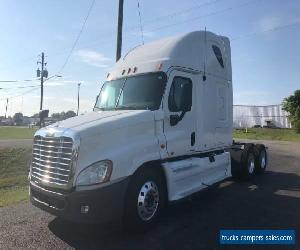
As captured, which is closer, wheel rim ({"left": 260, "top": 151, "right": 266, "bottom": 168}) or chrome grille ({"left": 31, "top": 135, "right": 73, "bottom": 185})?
chrome grille ({"left": 31, "top": 135, "right": 73, "bottom": 185})

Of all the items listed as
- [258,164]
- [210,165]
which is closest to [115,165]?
[210,165]

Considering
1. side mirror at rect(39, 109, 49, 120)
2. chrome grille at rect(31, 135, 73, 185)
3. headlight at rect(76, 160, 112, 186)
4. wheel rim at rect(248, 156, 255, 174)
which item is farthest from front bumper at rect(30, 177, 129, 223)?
wheel rim at rect(248, 156, 255, 174)

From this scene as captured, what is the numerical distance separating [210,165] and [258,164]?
474 centimetres

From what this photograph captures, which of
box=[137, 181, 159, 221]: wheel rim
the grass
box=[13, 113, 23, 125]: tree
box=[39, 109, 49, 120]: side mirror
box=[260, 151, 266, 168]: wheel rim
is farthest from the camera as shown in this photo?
box=[13, 113, 23, 125]: tree

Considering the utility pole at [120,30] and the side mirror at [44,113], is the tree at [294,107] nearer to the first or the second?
the utility pole at [120,30]

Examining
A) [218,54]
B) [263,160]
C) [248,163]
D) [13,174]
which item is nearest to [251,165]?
[248,163]

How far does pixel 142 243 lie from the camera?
21.4 feet

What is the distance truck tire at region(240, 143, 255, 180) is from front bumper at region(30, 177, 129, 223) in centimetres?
652

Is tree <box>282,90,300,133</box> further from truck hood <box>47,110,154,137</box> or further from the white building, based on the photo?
truck hood <box>47,110,154,137</box>

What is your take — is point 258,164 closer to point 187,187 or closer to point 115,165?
point 187,187

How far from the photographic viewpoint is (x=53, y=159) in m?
6.79

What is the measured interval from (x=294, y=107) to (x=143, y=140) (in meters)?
41.9

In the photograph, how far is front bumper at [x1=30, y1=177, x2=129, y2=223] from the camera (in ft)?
20.8

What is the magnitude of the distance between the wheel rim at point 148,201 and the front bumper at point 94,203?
48 centimetres
